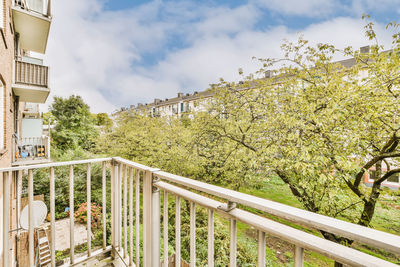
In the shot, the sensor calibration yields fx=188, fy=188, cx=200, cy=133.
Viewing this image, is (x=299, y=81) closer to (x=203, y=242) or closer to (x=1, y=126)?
(x=203, y=242)

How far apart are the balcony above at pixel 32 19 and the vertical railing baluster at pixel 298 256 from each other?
7878 mm

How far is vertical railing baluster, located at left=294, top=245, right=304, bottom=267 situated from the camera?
678mm

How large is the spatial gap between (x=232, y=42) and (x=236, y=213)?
37.9 ft

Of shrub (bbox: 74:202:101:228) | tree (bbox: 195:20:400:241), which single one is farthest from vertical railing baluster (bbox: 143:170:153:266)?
shrub (bbox: 74:202:101:228)

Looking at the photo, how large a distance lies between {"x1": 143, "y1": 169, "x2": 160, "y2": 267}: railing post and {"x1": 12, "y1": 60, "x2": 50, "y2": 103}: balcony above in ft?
21.5

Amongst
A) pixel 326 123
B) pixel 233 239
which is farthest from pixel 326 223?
pixel 326 123

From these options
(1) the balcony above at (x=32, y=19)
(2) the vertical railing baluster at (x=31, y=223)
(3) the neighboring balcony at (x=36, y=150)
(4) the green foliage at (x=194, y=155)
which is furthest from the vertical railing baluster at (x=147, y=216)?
(3) the neighboring balcony at (x=36, y=150)

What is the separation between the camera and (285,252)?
5.96m

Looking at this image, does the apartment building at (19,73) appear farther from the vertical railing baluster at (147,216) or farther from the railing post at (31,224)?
the vertical railing baluster at (147,216)

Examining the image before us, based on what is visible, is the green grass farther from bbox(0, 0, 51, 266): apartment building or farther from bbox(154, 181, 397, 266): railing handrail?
bbox(0, 0, 51, 266): apartment building

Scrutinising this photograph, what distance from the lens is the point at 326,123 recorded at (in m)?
3.69

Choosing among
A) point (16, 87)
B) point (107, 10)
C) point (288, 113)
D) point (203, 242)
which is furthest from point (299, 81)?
point (107, 10)

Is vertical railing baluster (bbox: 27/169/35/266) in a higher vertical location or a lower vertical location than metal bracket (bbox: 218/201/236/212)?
lower

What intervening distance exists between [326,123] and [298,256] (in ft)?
12.3
